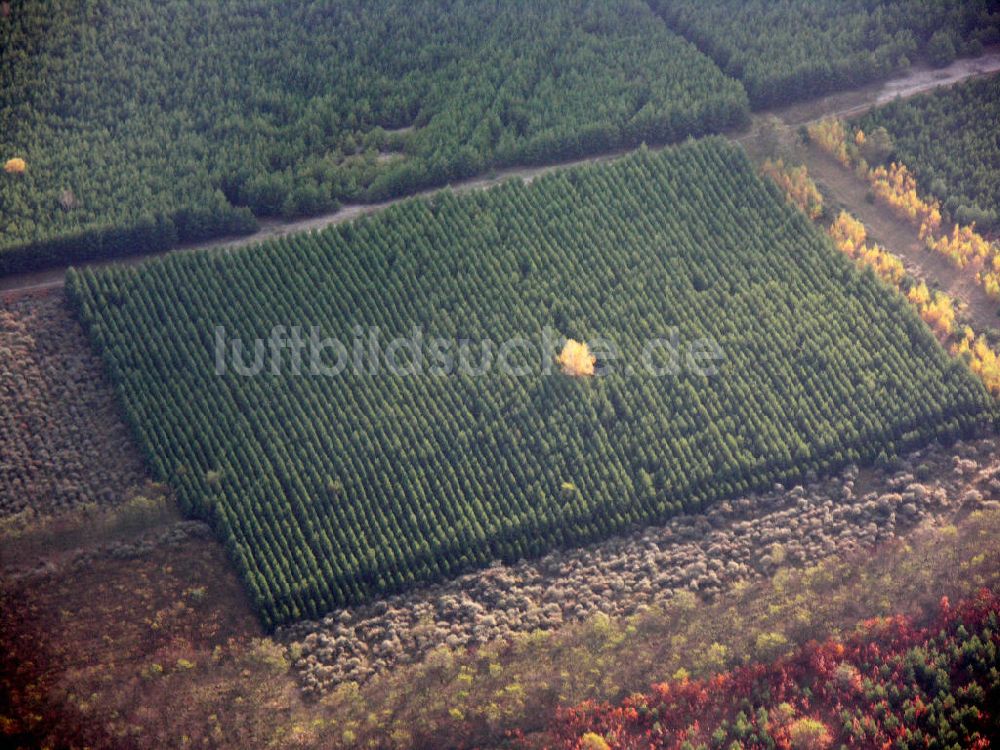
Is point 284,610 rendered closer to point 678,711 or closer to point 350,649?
point 350,649

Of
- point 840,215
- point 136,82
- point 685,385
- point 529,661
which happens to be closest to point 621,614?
point 529,661

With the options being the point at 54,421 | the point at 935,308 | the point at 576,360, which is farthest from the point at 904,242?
the point at 54,421

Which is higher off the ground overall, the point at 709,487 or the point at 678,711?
the point at 709,487

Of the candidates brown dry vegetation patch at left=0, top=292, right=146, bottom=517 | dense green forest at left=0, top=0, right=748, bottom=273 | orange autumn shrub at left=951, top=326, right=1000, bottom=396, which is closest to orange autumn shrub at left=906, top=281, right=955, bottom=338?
orange autumn shrub at left=951, top=326, right=1000, bottom=396

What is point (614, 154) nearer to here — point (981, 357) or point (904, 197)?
point (904, 197)

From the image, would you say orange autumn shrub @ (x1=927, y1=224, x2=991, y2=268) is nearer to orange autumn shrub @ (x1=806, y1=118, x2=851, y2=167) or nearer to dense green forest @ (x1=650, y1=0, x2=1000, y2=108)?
orange autumn shrub @ (x1=806, y1=118, x2=851, y2=167)
